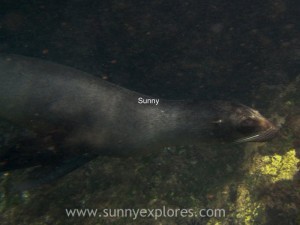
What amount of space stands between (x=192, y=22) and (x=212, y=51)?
545 mm

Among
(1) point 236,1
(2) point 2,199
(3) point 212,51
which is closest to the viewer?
(2) point 2,199

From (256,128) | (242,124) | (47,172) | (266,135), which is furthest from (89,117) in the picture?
(266,135)

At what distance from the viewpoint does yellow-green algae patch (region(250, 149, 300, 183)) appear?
3391 mm

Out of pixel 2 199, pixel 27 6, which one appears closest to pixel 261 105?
pixel 2 199

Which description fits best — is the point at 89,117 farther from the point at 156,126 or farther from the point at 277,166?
the point at 277,166

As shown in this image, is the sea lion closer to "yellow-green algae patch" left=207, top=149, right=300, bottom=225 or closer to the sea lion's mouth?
the sea lion's mouth

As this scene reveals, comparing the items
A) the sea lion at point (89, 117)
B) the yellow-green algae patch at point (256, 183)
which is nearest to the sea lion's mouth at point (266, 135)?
the yellow-green algae patch at point (256, 183)

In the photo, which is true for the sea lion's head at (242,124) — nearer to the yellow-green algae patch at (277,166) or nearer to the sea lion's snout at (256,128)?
the sea lion's snout at (256,128)

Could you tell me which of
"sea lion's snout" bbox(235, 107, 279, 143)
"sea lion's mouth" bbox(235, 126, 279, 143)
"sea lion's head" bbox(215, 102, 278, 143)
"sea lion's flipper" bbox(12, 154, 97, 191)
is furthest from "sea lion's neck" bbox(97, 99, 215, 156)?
"sea lion's mouth" bbox(235, 126, 279, 143)

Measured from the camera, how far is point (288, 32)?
4.66 m

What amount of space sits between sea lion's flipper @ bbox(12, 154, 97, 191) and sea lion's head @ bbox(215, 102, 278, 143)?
1.78m

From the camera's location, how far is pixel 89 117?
13.9 feet

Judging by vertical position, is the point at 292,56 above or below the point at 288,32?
below

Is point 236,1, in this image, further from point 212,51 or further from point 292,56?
A: point 292,56
